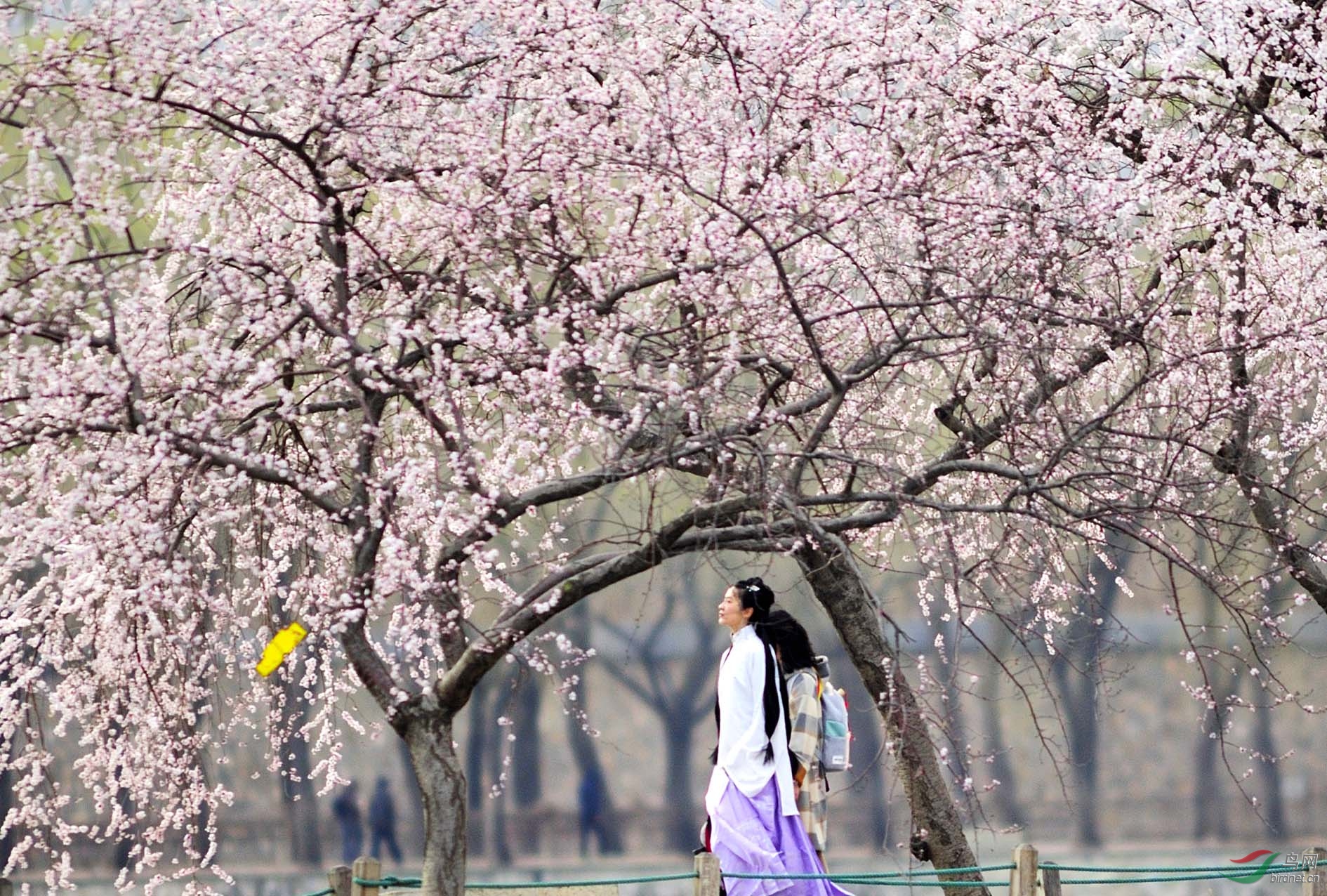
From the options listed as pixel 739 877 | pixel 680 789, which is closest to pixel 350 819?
pixel 680 789

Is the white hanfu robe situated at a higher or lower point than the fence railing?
higher

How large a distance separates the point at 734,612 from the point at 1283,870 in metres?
3.16

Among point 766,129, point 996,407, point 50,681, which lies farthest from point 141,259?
point 50,681

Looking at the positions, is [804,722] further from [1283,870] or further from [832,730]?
[1283,870]

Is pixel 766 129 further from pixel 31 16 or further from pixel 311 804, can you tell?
pixel 311 804

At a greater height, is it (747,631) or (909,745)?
(747,631)

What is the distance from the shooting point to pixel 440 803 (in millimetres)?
5500

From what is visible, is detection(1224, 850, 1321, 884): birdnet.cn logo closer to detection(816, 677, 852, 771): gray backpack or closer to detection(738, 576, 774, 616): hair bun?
detection(816, 677, 852, 771): gray backpack

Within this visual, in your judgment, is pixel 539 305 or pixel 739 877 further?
pixel 739 877

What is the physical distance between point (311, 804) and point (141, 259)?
43.2ft

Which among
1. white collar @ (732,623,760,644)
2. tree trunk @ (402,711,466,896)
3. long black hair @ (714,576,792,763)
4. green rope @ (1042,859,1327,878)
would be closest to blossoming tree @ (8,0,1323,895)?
tree trunk @ (402,711,466,896)

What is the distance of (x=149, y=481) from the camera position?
18.0 feet

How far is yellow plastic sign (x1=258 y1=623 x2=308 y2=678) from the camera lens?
4.93 m

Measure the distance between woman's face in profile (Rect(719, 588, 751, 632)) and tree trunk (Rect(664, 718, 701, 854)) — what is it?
1013 centimetres
